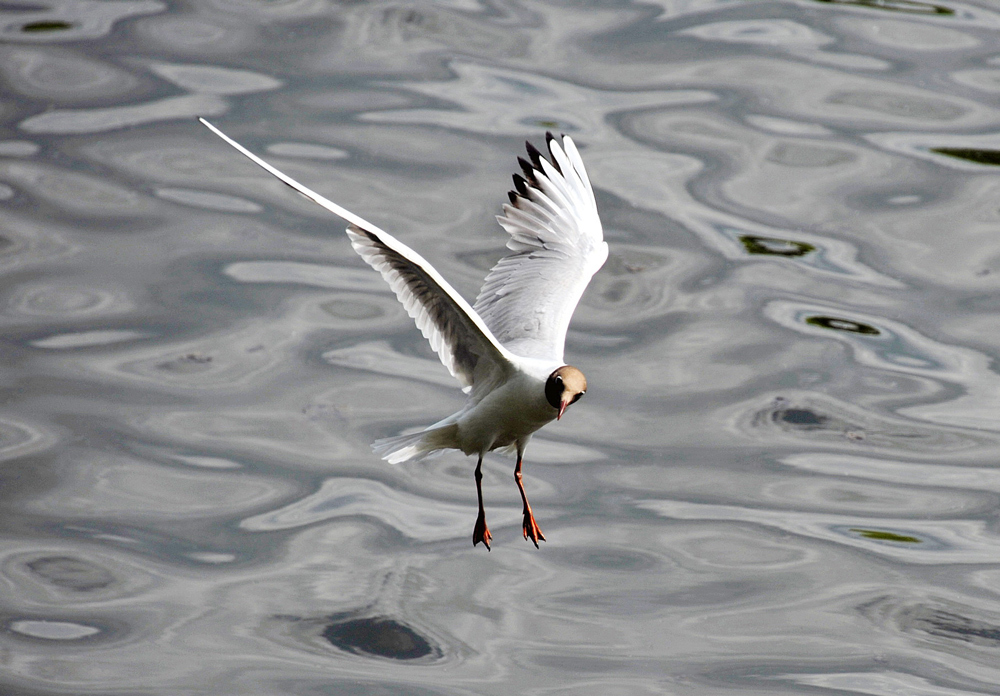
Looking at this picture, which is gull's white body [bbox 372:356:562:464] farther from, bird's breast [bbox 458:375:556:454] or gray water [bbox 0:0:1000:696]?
gray water [bbox 0:0:1000:696]

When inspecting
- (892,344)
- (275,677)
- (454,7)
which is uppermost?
(454,7)

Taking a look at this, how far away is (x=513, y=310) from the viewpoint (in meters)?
7.28

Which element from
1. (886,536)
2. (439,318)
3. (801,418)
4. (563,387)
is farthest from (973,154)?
(563,387)

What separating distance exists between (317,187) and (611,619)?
5.98m

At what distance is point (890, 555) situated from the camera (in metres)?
11.3

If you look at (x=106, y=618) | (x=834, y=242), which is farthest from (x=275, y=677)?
(x=834, y=242)

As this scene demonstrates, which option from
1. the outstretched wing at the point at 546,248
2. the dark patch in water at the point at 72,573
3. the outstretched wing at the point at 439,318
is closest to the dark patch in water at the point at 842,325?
the outstretched wing at the point at 546,248

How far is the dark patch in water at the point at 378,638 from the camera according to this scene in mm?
10383

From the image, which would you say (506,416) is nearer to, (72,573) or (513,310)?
(513,310)

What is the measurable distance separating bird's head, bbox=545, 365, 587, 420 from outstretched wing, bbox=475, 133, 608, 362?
1278 mm

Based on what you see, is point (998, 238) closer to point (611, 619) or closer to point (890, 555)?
point (890, 555)

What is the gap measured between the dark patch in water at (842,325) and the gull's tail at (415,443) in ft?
22.6

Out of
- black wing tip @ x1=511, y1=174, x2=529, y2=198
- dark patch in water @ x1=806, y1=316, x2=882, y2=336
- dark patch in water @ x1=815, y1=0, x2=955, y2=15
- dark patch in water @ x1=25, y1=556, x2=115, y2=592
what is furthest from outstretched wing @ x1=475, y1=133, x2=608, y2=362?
dark patch in water @ x1=815, y1=0, x2=955, y2=15

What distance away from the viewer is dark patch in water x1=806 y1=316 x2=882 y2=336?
12.8 m
